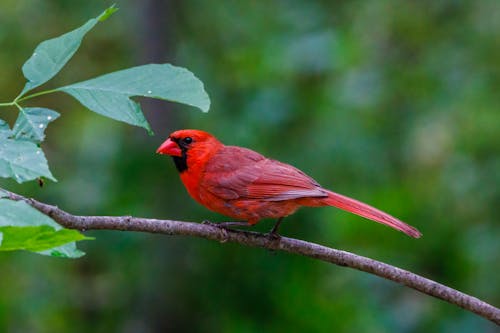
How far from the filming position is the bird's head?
138 inches

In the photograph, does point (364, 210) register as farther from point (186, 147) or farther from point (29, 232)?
point (29, 232)

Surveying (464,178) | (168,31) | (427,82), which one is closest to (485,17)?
(427,82)

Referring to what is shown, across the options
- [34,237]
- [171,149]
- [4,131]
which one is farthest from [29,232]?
[171,149]

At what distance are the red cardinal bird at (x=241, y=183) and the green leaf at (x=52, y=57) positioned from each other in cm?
152

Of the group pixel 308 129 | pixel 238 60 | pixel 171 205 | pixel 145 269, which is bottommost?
pixel 145 269

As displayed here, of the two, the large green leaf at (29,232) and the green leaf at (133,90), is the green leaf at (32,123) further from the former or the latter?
the large green leaf at (29,232)

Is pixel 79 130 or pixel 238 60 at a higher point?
pixel 238 60

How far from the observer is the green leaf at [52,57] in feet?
5.54

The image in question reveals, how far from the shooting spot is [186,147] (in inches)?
139

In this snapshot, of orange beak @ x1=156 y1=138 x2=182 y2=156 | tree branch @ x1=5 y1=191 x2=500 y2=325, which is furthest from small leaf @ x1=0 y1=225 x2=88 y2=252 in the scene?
orange beak @ x1=156 y1=138 x2=182 y2=156

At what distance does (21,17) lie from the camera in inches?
272

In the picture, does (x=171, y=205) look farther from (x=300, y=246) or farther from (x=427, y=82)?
(x=300, y=246)

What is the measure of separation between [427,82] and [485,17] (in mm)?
767

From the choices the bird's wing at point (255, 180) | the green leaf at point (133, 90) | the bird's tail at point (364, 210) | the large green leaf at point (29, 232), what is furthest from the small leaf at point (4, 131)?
the bird's wing at point (255, 180)
